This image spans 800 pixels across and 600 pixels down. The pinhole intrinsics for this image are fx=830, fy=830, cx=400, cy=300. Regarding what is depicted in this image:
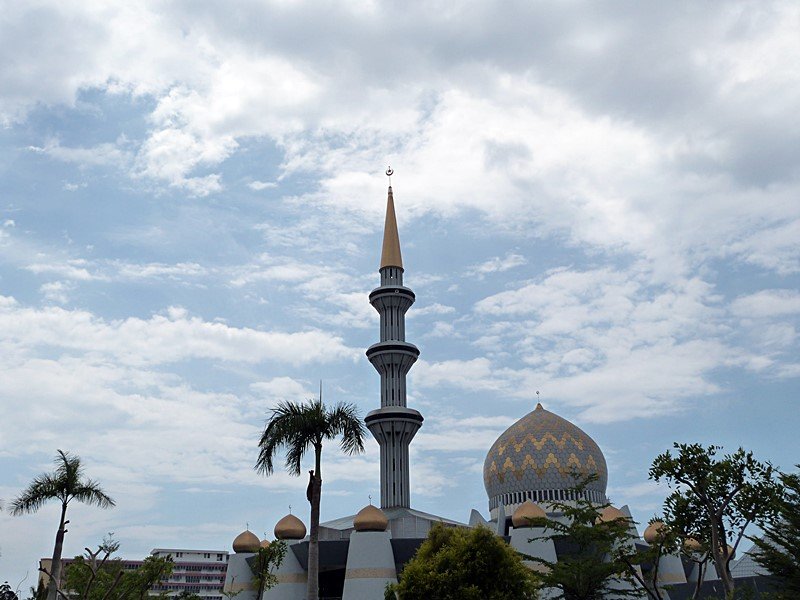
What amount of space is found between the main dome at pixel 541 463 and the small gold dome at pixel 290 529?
15.5m

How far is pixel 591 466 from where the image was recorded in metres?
59.2

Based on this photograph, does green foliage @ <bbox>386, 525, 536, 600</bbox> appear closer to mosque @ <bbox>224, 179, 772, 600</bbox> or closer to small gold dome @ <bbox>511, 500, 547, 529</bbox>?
mosque @ <bbox>224, 179, 772, 600</bbox>

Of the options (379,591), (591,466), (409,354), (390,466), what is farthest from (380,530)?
(591,466)

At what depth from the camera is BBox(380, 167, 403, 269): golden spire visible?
63250 millimetres

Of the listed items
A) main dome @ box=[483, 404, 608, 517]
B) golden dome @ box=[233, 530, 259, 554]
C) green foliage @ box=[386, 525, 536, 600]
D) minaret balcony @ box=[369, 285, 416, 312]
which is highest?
minaret balcony @ box=[369, 285, 416, 312]

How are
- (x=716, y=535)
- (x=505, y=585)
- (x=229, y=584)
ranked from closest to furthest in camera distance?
(x=716, y=535)
(x=505, y=585)
(x=229, y=584)

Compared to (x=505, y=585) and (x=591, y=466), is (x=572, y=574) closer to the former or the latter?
(x=505, y=585)

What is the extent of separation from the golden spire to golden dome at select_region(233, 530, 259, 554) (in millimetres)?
21988

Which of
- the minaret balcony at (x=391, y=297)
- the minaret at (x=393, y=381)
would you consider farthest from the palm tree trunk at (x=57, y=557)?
the minaret balcony at (x=391, y=297)

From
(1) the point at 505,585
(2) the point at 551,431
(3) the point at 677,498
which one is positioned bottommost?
(1) the point at 505,585

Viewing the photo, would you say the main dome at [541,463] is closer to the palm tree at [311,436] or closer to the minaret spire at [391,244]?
the minaret spire at [391,244]

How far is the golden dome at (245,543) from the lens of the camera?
2042 inches

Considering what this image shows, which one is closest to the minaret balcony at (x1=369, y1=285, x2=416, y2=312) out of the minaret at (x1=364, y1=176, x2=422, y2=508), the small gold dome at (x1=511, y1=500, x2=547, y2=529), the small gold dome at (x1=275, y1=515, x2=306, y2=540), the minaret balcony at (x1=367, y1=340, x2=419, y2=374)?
the minaret at (x1=364, y1=176, x2=422, y2=508)

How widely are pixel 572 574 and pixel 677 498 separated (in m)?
7.81
